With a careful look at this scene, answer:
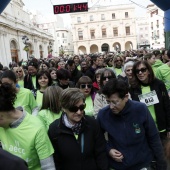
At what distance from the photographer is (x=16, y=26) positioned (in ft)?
106

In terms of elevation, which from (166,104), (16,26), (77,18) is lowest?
(166,104)

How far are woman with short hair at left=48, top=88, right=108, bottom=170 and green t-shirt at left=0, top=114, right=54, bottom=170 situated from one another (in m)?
0.17

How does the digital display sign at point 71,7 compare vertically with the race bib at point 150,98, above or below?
above

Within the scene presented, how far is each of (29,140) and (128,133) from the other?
3.15 ft

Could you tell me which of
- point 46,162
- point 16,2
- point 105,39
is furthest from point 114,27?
point 46,162

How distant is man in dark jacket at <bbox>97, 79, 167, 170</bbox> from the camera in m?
2.40

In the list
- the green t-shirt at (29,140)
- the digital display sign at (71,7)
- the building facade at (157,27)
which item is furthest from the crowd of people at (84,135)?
the building facade at (157,27)

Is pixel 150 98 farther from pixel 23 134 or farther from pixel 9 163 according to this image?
pixel 9 163

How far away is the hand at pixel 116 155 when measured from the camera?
2.40 meters

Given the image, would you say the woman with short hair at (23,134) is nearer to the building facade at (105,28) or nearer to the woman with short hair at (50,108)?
the woman with short hair at (50,108)

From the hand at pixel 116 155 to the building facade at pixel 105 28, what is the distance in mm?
63553

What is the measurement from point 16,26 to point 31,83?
92.0 feet

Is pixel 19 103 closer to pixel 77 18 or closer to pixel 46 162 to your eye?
pixel 46 162

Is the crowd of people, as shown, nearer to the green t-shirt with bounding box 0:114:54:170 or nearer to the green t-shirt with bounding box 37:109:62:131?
the green t-shirt with bounding box 0:114:54:170
